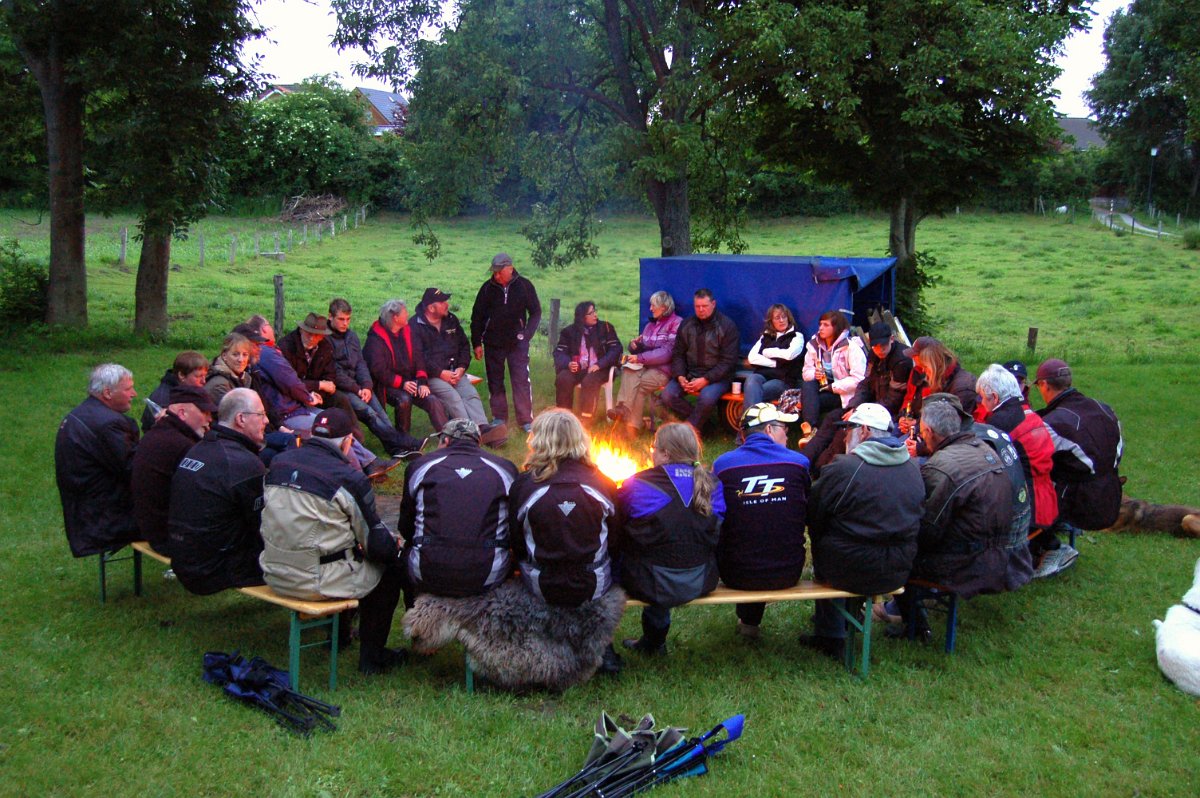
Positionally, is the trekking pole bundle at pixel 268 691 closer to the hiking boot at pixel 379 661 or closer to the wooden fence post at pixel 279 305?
the hiking boot at pixel 379 661

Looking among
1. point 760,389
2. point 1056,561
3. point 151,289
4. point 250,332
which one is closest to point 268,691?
point 250,332

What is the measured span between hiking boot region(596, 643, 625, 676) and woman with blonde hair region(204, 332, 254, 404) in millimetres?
3702

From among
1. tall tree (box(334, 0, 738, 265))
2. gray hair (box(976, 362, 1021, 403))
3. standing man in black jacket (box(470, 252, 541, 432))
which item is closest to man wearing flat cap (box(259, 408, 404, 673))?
gray hair (box(976, 362, 1021, 403))

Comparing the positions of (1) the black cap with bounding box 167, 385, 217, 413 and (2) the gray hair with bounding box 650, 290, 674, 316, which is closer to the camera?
(1) the black cap with bounding box 167, 385, 217, 413

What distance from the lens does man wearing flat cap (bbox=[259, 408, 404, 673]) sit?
195 inches

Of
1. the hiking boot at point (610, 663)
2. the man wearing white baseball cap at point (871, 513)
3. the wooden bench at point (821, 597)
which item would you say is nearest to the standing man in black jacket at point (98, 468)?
the hiking boot at point (610, 663)

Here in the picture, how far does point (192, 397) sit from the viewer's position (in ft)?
20.3

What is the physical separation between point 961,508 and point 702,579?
5.17 ft

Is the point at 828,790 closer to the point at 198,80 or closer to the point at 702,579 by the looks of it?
the point at 702,579

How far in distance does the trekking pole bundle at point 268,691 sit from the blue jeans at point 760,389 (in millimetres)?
5895

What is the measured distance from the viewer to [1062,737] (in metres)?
4.75

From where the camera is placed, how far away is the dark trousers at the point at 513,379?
10945 mm

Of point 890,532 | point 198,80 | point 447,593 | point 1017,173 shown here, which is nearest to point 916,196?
point 1017,173

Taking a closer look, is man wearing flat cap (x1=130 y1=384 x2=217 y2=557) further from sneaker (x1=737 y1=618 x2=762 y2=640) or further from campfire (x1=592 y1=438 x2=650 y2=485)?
sneaker (x1=737 y1=618 x2=762 y2=640)
